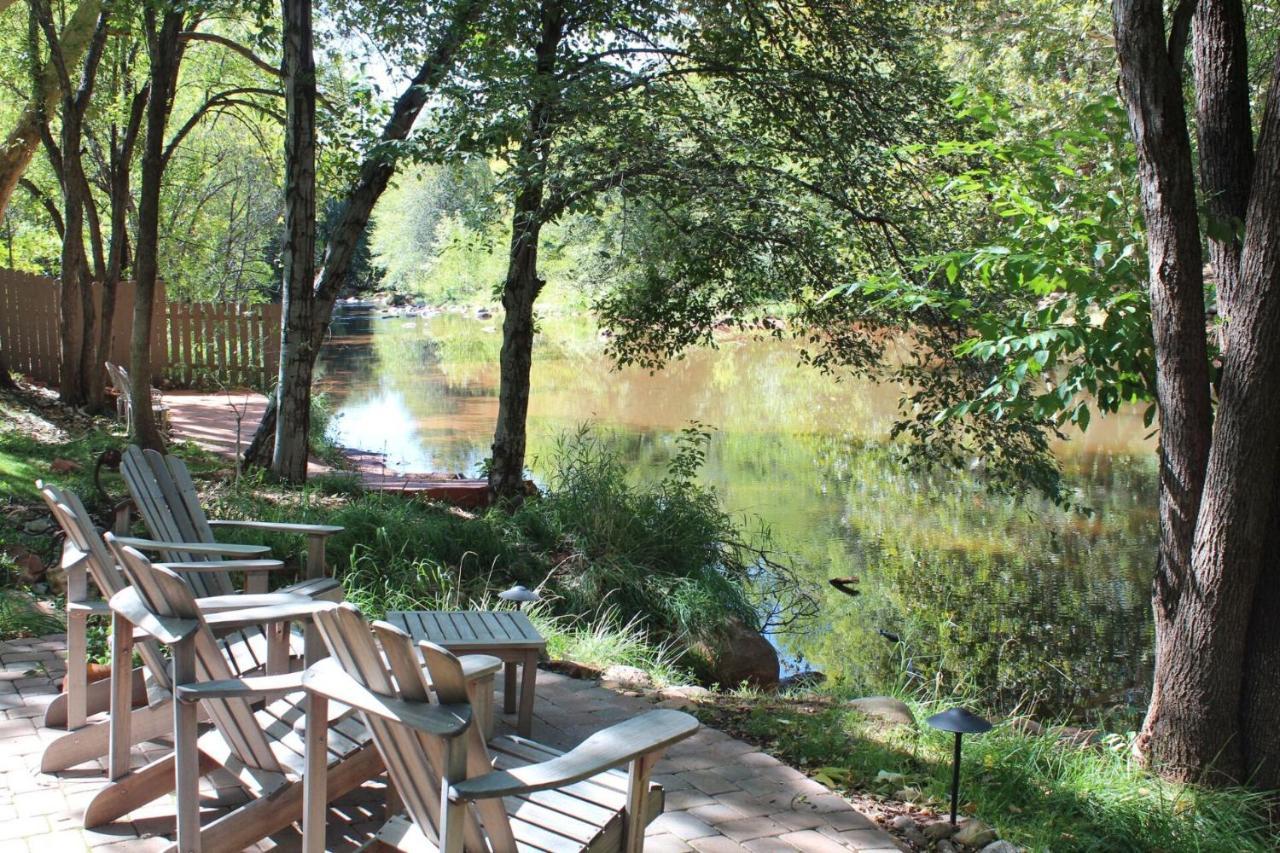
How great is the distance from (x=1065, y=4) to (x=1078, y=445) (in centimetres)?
644

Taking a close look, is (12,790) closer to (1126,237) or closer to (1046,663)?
(1126,237)

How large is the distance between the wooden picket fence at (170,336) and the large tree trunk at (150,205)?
16.6 feet

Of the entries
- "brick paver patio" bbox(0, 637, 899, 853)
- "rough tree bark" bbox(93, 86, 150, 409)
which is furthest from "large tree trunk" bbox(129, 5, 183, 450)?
"brick paver patio" bbox(0, 637, 899, 853)

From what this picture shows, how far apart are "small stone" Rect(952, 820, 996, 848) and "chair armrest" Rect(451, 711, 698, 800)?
61.8 inches

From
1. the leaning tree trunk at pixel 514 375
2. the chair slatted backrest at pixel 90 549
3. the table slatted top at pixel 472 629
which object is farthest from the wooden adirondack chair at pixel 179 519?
the leaning tree trunk at pixel 514 375

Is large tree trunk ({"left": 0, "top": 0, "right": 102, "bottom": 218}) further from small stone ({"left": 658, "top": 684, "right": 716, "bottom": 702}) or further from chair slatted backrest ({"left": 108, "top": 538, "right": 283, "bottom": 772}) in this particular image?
chair slatted backrest ({"left": 108, "top": 538, "right": 283, "bottom": 772})

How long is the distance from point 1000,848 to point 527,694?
1781 millimetres

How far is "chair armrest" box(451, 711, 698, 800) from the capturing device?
7.48 feet

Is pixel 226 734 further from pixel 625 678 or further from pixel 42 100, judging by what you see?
pixel 42 100

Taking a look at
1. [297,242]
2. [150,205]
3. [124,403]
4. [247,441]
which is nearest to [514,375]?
[297,242]

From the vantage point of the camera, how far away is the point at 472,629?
4516mm

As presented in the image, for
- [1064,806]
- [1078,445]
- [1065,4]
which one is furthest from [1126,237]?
[1078,445]

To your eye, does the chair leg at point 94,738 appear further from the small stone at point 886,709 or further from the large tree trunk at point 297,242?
the large tree trunk at point 297,242

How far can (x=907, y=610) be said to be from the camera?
9523 mm
